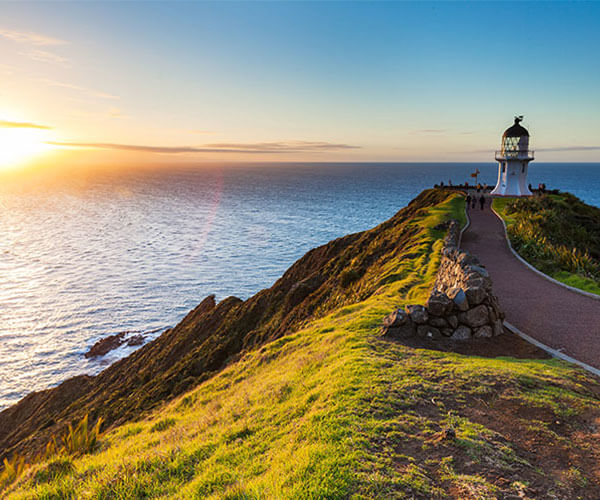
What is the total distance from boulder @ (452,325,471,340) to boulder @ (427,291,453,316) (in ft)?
2.25

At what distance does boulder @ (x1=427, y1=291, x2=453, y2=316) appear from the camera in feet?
36.6

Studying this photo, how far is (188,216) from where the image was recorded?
10138cm

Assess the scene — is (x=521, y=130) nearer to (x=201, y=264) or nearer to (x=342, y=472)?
(x=201, y=264)

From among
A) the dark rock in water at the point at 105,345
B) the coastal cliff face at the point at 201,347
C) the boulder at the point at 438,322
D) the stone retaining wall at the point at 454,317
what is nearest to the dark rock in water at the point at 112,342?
the dark rock in water at the point at 105,345

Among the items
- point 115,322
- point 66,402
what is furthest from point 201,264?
point 66,402

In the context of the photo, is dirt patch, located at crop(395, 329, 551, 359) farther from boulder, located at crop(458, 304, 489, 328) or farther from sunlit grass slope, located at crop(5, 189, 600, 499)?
sunlit grass slope, located at crop(5, 189, 600, 499)

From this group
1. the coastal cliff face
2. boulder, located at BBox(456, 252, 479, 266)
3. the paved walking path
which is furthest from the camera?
the coastal cliff face

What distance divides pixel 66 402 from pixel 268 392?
78.6 feet

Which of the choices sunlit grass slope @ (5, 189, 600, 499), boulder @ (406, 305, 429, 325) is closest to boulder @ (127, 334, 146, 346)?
sunlit grass slope @ (5, 189, 600, 499)

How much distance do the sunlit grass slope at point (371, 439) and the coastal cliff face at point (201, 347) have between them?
30.5 feet

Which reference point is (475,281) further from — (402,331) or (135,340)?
(135,340)

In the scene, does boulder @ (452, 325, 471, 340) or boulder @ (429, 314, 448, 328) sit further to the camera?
boulder @ (429, 314, 448, 328)

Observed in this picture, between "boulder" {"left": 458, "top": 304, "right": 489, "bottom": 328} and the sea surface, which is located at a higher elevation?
"boulder" {"left": 458, "top": 304, "right": 489, "bottom": 328}

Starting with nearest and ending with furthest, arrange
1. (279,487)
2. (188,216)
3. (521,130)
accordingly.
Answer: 1. (279,487)
2. (521,130)
3. (188,216)
